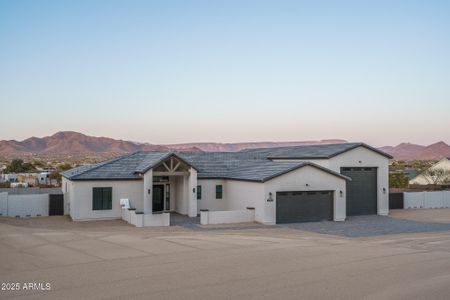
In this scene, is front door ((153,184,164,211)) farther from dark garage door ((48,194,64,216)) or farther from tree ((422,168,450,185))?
tree ((422,168,450,185))

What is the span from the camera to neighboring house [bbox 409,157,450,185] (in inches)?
2300

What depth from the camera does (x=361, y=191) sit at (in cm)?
3462

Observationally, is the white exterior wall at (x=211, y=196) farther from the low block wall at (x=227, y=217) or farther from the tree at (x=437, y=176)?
the tree at (x=437, y=176)

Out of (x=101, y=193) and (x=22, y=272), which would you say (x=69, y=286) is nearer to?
(x=22, y=272)

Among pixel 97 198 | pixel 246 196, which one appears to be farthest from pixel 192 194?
pixel 97 198

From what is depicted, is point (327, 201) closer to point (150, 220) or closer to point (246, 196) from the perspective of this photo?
point (246, 196)

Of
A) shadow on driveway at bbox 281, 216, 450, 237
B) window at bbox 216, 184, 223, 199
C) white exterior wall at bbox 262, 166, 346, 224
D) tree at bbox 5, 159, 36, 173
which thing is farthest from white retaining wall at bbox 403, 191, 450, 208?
tree at bbox 5, 159, 36, 173

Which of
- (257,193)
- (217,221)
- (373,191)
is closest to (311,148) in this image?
(373,191)

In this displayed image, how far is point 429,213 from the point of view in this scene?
1427 inches

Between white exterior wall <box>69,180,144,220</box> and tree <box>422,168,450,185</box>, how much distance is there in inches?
1539

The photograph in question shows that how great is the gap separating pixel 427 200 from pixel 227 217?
19.8 metres

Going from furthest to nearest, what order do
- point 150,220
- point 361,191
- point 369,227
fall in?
point 361,191 → point 369,227 → point 150,220

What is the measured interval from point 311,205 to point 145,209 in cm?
993

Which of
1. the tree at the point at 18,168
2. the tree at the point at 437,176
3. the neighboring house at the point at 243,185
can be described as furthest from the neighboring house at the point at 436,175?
the tree at the point at 18,168
